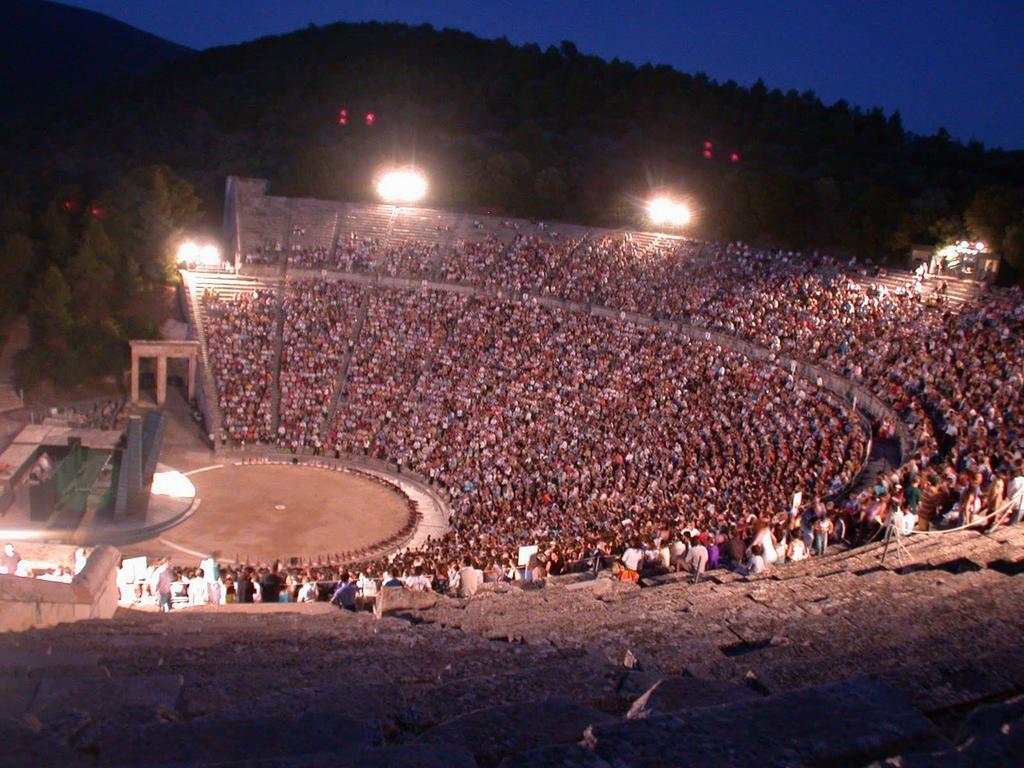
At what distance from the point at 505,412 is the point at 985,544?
19.2m

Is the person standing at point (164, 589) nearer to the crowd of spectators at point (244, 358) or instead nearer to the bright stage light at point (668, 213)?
the crowd of spectators at point (244, 358)

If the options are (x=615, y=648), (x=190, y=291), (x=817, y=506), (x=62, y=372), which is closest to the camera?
(x=615, y=648)

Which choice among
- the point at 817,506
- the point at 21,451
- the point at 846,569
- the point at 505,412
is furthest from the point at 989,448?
the point at 21,451

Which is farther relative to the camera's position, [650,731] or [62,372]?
[62,372]

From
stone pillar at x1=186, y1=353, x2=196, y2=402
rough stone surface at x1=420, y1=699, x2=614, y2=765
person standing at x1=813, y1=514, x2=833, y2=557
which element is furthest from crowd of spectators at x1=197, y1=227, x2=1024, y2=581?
rough stone surface at x1=420, y1=699, x2=614, y2=765


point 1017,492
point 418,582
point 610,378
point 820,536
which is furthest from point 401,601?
point 610,378

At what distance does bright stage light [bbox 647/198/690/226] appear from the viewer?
45.9 metres

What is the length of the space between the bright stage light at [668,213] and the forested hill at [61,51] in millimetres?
98596

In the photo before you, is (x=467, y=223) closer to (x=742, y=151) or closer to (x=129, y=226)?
(x=129, y=226)

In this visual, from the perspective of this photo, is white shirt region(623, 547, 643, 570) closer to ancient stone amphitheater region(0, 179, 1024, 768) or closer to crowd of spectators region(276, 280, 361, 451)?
ancient stone amphitheater region(0, 179, 1024, 768)

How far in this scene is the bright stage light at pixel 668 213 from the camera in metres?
45.9

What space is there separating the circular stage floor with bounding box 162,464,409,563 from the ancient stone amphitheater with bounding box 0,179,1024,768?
11.6m

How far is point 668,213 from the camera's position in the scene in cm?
4631

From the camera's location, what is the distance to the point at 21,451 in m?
22.7
